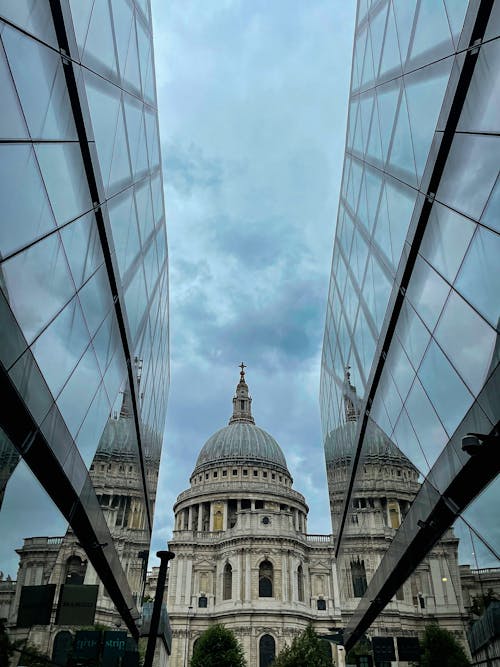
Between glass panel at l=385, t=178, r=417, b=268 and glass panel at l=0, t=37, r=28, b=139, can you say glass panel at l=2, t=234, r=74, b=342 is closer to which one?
glass panel at l=0, t=37, r=28, b=139

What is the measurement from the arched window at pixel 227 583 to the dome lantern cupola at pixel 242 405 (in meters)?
53.7

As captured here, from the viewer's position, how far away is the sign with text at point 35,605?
8.29m

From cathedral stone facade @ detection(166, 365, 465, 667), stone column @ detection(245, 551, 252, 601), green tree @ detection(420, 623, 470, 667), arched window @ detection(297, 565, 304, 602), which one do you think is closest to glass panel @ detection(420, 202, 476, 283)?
A: cathedral stone facade @ detection(166, 365, 465, 667)

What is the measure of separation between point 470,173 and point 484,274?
1458mm

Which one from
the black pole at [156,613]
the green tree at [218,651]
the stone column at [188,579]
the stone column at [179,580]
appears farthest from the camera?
the stone column at [179,580]

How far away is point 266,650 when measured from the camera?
79125mm

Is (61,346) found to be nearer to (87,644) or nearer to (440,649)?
(87,644)

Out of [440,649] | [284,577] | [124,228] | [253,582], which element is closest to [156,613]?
[440,649]

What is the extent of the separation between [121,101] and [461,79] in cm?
772

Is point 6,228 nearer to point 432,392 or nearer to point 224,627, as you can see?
point 432,392

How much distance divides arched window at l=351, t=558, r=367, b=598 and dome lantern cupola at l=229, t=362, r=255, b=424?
114 m

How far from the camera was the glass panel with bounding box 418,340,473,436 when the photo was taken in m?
9.00

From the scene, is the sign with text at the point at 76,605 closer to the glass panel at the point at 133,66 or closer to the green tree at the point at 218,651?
the glass panel at the point at 133,66

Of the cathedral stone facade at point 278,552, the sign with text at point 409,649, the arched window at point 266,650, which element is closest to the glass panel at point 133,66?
the cathedral stone facade at point 278,552
